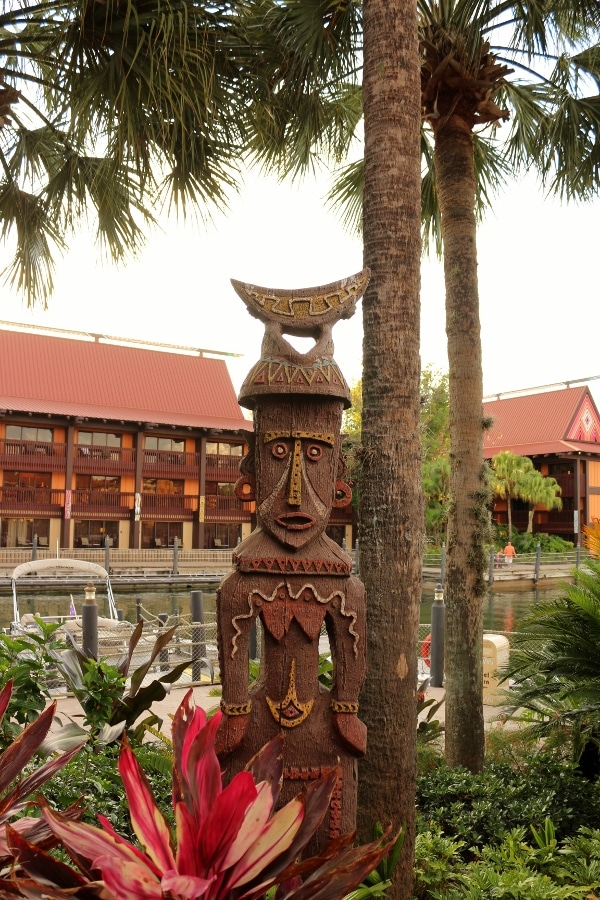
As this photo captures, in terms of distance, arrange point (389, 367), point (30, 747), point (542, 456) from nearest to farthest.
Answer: point (30, 747), point (389, 367), point (542, 456)

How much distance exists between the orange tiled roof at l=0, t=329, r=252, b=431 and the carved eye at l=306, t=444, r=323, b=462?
23.3 meters

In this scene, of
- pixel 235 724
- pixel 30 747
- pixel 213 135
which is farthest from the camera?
pixel 213 135

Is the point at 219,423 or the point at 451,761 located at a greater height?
the point at 219,423

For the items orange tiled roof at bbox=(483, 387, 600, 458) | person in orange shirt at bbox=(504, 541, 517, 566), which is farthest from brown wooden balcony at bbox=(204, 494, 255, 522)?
orange tiled roof at bbox=(483, 387, 600, 458)

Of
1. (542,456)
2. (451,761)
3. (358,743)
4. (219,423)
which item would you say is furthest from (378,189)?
(542,456)

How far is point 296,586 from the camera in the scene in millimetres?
2896

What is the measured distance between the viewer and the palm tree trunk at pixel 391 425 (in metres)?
3.15

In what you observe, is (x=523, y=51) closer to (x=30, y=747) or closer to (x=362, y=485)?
(x=362, y=485)

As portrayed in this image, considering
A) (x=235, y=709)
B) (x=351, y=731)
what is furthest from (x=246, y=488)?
(x=351, y=731)

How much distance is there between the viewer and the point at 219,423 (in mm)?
27812

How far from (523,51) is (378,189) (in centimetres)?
311

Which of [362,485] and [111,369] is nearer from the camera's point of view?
[362,485]

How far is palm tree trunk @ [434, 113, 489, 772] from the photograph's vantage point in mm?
4777

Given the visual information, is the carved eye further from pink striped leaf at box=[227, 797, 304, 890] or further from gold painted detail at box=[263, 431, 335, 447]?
pink striped leaf at box=[227, 797, 304, 890]
